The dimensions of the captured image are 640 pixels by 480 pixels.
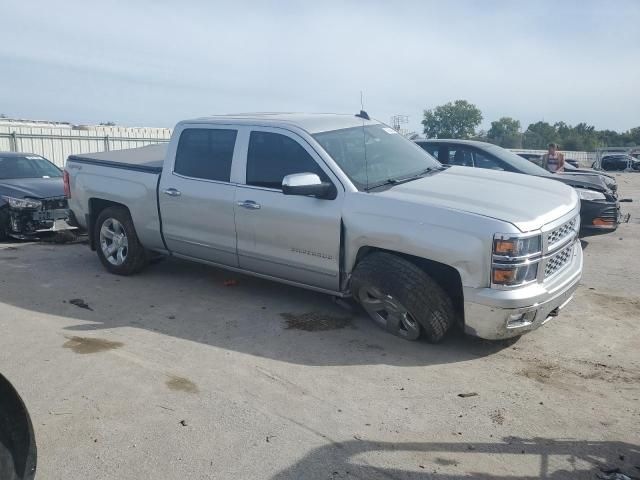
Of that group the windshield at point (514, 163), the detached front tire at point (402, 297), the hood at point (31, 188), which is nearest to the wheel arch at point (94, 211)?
the hood at point (31, 188)

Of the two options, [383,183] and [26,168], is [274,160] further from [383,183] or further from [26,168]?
[26,168]

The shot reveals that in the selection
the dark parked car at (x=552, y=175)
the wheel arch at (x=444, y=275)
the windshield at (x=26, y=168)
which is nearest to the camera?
the wheel arch at (x=444, y=275)

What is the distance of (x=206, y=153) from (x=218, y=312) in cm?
164

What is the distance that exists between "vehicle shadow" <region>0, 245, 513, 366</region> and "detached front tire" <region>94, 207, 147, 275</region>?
155 millimetres

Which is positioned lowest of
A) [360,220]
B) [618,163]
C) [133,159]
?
[618,163]

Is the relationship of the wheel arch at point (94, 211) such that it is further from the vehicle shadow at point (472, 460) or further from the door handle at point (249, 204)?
the vehicle shadow at point (472, 460)

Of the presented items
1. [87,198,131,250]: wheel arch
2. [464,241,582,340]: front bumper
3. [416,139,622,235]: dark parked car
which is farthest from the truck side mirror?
[416,139,622,235]: dark parked car

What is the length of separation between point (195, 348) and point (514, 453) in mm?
2617

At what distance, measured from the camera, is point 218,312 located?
581cm

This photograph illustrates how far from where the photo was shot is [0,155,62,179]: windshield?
10.2 m

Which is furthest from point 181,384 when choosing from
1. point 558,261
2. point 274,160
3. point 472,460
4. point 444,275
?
point 558,261

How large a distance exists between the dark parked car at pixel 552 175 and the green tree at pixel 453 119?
2721 centimetres

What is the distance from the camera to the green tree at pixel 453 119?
3841 centimetres

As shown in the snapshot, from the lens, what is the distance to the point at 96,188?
7.13m
